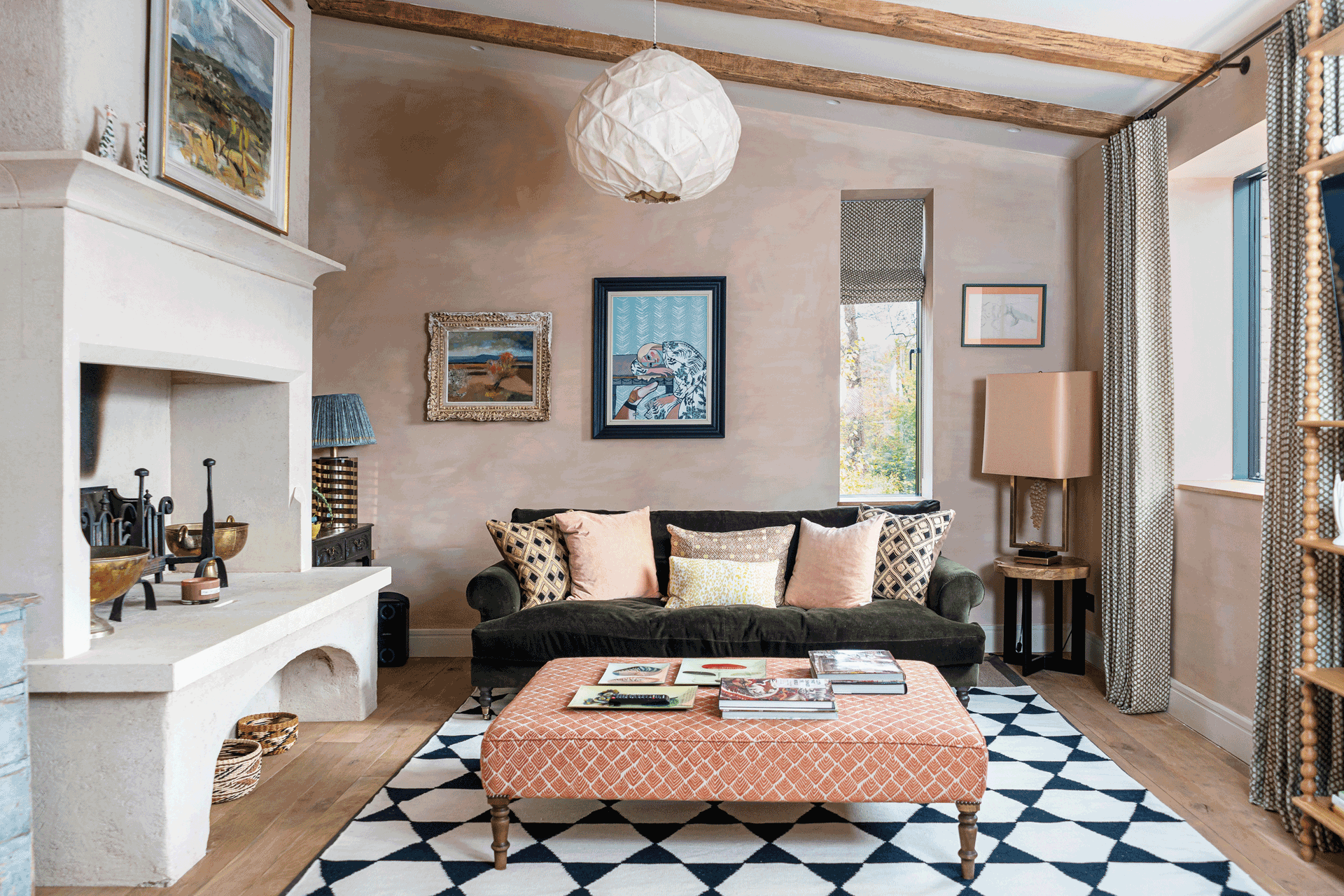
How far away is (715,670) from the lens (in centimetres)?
276

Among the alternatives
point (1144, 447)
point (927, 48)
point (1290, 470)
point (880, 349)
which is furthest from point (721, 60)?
point (1290, 470)

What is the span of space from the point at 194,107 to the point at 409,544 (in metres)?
2.38

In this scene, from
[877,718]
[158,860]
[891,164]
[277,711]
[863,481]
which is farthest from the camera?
[863,481]

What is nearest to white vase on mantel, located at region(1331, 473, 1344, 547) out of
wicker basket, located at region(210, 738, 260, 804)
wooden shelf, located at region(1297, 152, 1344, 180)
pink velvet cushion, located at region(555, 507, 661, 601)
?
wooden shelf, located at region(1297, 152, 1344, 180)

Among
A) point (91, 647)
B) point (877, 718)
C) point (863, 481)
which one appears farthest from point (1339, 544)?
point (91, 647)

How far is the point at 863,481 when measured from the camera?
5.01 metres

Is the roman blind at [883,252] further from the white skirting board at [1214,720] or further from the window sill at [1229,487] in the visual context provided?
the white skirting board at [1214,720]

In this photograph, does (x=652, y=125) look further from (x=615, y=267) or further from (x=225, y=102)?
(x=615, y=267)

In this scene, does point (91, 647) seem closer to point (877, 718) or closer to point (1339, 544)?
point (877, 718)

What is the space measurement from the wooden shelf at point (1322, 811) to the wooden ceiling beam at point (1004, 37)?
2.54 metres

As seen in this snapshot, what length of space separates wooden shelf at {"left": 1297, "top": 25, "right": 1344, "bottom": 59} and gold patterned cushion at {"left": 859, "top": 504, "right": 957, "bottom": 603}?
207cm

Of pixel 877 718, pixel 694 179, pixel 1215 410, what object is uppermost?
pixel 694 179

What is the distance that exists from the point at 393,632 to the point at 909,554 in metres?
2.49

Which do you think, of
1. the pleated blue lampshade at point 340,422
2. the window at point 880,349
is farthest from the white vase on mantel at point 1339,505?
the pleated blue lampshade at point 340,422
